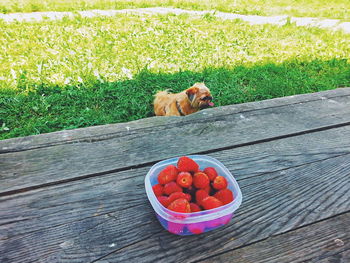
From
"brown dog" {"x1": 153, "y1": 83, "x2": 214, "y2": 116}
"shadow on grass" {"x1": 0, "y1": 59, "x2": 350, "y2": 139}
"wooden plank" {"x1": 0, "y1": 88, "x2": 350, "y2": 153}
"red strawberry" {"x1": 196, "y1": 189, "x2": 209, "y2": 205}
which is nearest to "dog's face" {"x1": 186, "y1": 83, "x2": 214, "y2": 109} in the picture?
"brown dog" {"x1": 153, "y1": 83, "x2": 214, "y2": 116}

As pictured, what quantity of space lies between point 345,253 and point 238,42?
4905 mm

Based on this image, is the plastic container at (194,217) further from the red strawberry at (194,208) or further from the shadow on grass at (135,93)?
the shadow on grass at (135,93)

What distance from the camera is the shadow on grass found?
2.93m

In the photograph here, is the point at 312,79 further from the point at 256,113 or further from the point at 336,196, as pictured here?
the point at 336,196

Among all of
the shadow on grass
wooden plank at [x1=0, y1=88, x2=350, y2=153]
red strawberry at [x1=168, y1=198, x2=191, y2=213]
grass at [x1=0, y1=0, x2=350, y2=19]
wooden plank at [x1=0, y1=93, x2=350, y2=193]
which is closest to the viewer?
red strawberry at [x1=168, y1=198, x2=191, y2=213]

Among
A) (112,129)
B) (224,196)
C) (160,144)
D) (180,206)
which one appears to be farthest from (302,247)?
(112,129)

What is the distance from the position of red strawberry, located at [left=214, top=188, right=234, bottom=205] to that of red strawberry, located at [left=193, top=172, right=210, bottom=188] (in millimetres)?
53

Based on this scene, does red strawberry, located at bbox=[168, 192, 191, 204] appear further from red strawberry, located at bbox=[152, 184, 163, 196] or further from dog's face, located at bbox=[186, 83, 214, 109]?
dog's face, located at bbox=[186, 83, 214, 109]

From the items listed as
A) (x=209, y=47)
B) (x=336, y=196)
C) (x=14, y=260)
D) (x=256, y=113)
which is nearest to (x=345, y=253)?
(x=336, y=196)

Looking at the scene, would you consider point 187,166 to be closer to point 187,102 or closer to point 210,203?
point 210,203

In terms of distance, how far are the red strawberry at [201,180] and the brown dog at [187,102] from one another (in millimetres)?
2015

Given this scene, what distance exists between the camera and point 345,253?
37.9 inches

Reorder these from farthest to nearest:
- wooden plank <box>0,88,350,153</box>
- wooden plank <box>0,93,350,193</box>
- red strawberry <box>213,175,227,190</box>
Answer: wooden plank <box>0,88,350,153</box>, wooden plank <box>0,93,350,193</box>, red strawberry <box>213,175,227,190</box>

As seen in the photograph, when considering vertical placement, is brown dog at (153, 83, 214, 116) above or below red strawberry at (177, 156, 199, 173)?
below
